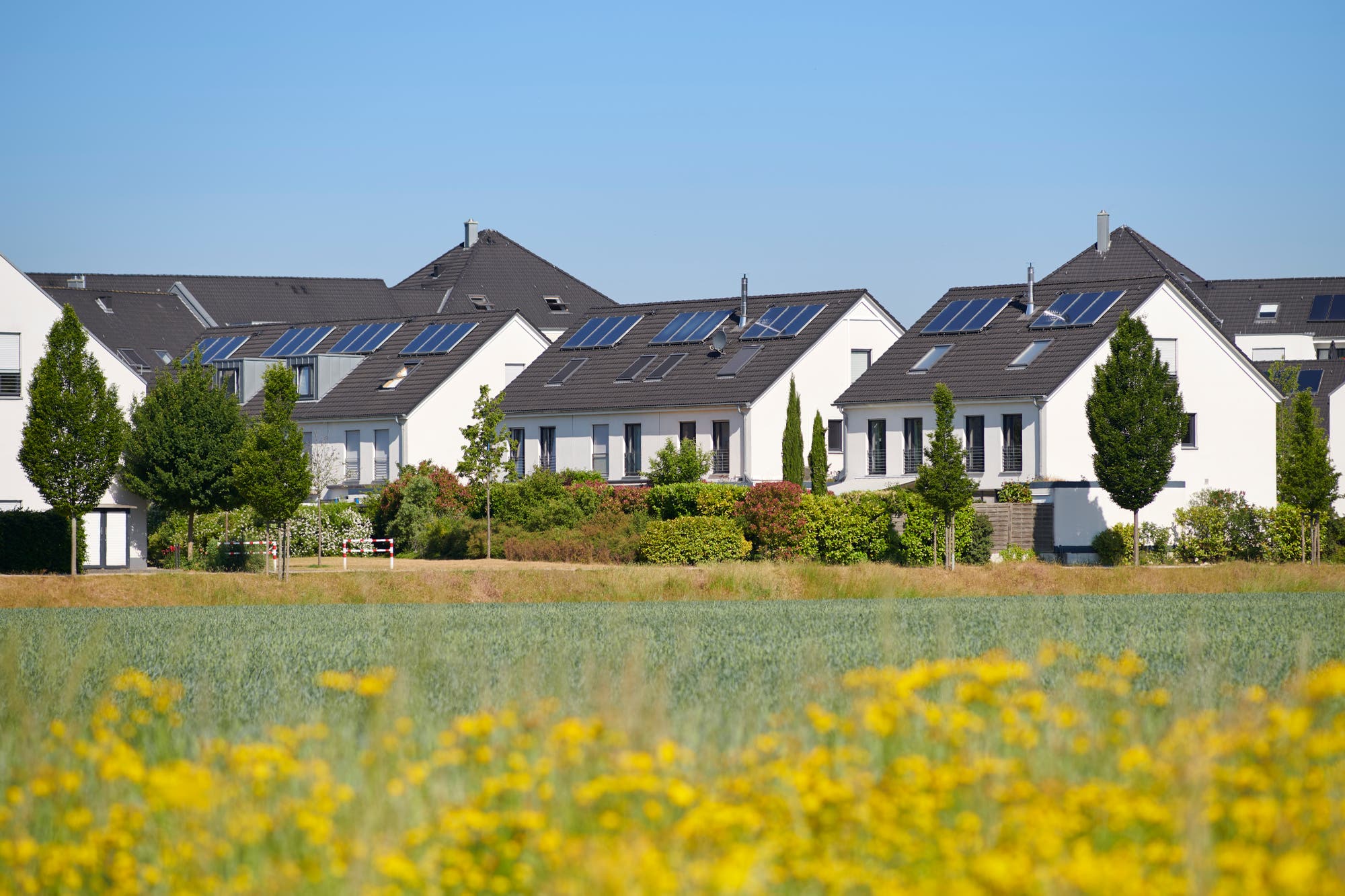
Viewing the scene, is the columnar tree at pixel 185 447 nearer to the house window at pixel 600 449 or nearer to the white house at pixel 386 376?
the white house at pixel 386 376

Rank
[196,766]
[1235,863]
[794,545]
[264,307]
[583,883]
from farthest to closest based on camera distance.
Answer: [264,307] < [794,545] < [196,766] < [583,883] < [1235,863]

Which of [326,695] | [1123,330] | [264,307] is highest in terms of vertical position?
[264,307]

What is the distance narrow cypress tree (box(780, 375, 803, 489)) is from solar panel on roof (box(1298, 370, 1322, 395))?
23348 millimetres

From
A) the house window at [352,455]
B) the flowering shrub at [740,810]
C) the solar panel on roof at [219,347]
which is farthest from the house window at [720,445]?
the flowering shrub at [740,810]

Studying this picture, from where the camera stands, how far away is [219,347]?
61.1 m

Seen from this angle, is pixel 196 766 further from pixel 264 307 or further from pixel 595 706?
pixel 264 307

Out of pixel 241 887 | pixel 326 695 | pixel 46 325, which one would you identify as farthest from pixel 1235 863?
pixel 46 325

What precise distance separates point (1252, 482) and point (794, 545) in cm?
1566

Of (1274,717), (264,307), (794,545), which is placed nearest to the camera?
(1274,717)

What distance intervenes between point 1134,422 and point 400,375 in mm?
26763

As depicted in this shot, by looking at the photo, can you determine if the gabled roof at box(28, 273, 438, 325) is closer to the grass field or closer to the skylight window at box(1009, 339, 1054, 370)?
the skylight window at box(1009, 339, 1054, 370)

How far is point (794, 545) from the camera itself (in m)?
37.6

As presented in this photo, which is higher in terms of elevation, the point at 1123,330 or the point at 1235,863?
the point at 1123,330

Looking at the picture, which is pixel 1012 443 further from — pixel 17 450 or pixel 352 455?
pixel 17 450
